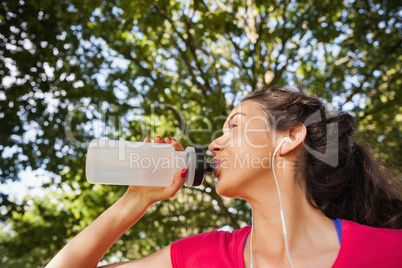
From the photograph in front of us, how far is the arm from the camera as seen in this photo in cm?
183

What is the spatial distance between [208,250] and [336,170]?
78cm

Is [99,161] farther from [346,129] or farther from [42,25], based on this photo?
[42,25]

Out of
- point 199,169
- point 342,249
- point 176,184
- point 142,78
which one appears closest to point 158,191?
point 176,184

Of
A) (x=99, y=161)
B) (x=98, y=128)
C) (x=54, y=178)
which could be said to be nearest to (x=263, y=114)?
(x=99, y=161)

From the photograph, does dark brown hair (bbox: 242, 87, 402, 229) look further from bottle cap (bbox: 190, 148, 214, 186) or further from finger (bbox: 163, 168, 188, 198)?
finger (bbox: 163, 168, 188, 198)

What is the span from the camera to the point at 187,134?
167 inches

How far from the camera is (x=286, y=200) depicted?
1874mm

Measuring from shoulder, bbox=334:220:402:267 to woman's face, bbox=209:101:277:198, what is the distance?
43 centimetres

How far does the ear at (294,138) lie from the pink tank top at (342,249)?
41 centimetres

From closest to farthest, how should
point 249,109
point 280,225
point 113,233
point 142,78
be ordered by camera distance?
point 280,225, point 113,233, point 249,109, point 142,78

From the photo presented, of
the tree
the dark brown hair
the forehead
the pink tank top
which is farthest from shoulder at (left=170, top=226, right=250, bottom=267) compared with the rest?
the tree

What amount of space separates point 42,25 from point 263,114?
10.3ft

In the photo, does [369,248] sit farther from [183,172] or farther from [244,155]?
[183,172]

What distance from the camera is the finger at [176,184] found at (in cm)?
197
